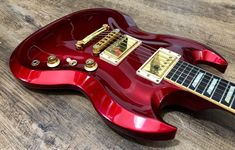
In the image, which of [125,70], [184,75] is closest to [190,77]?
[184,75]

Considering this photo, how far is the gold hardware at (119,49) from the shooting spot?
57 centimetres

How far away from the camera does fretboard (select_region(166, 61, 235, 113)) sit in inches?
17.9

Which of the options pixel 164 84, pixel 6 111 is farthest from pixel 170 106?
pixel 6 111

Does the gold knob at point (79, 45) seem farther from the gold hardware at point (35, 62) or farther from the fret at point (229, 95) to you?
the fret at point (229, 95)

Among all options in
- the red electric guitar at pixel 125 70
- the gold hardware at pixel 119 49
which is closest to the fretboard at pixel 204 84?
the red electric guitar at pixel 125 70

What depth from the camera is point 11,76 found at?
632mm

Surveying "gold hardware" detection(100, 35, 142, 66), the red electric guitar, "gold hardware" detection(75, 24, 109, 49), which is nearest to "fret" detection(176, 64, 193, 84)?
the red electric guitar

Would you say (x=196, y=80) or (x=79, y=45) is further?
(x=79, y=45)

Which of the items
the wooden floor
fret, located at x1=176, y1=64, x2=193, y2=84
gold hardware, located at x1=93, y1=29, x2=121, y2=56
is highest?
fret, located at x1=176, y1=64, x2=193, y2=84

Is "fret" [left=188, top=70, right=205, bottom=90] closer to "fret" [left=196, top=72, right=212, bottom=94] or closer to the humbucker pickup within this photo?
"fret" [left=196, top=72, right=212, bottom=94]

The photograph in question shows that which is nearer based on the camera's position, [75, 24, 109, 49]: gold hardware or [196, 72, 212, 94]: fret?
[196, 72, 212, 94]: fret

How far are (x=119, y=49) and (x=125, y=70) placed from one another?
6cm

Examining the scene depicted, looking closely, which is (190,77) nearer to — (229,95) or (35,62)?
(229,95)

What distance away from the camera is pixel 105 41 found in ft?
1.98
